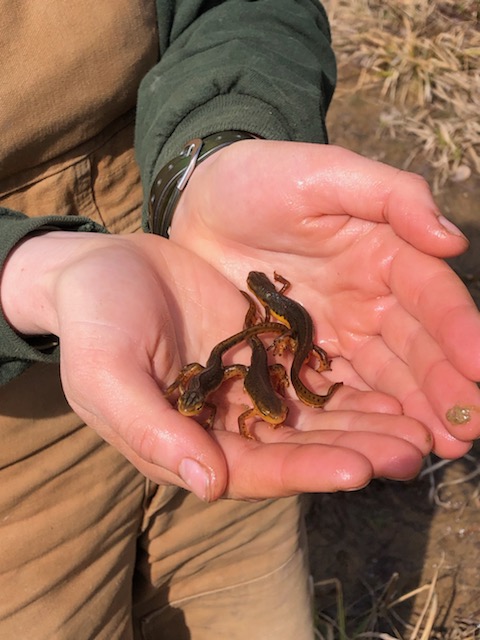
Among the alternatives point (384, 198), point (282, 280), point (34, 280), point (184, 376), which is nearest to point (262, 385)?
point (184, 376)

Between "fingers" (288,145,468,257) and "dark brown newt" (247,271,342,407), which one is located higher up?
"fingers" (288,145,468,257)

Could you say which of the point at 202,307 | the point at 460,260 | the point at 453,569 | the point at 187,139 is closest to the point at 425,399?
the point at 202,307

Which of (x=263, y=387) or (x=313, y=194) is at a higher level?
(x=313, y=194)

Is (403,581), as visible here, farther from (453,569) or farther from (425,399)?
(425,399)

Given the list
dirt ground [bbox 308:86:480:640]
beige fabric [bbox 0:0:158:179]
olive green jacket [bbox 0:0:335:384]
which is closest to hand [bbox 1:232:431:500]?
beige fabric [bbox 0:0:158:179]

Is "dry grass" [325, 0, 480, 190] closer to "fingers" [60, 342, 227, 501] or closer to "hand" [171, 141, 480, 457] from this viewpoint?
"hand" [171, 141, 480, 457]

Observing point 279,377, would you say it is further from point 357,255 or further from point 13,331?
point 13,331
